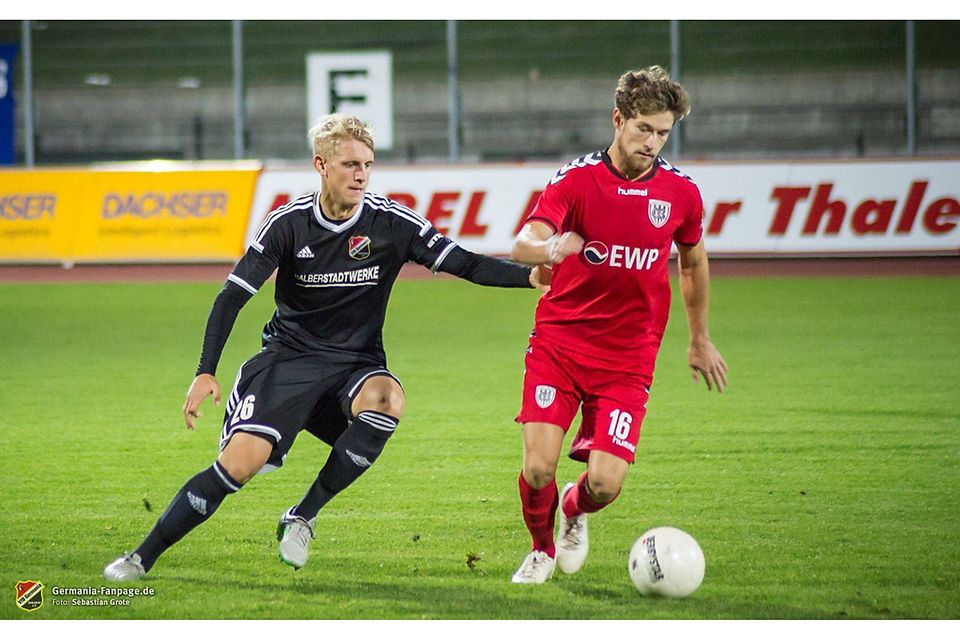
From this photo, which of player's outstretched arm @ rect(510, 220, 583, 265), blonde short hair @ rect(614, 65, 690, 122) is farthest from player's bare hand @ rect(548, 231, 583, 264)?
blonde short hair @ rect(614, 65, 690, 122)

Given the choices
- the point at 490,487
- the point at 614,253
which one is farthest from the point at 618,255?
the point at 490,487

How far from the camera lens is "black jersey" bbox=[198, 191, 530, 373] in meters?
5.00

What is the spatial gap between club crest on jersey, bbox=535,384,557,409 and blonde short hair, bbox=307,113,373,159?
1101 millimetres

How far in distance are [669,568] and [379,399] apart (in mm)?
1249

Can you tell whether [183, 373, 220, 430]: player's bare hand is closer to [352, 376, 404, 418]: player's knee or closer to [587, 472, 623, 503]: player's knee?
[352, 376, 404, 418]: player's knee

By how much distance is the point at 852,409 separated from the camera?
8219mm

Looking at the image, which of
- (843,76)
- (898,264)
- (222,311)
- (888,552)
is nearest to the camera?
(222,311)

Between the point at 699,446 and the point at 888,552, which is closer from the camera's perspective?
the point at 888,552

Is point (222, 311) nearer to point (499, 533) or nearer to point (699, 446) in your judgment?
point (499, 533)

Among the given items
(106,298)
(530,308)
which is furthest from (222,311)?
(106,298)

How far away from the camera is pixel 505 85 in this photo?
32.0 metres

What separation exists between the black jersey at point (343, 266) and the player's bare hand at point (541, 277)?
70mm

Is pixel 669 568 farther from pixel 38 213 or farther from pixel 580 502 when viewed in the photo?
pixel 38 213

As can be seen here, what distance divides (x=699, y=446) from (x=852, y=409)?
58.6 inches
